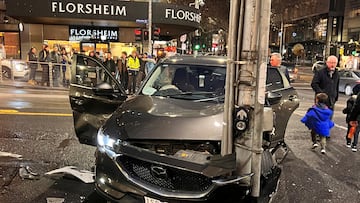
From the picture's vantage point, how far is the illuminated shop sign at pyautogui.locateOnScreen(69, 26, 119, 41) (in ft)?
87.9

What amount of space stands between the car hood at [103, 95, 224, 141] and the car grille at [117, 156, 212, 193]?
0.89 feet

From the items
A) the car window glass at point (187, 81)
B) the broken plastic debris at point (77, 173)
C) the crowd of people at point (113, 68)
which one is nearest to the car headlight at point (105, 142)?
the car window glass at point (187, 81)

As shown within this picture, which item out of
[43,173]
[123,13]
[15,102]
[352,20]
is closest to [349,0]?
[352,20]

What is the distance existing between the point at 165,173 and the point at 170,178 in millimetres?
67

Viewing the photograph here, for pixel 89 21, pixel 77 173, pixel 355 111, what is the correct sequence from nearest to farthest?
pixel 77 173
pixel 355 111
pixel 89 21

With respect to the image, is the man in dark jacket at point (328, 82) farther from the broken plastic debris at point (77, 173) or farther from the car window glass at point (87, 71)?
the broken plastic debris at point (77, 173)

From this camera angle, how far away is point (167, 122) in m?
3.85

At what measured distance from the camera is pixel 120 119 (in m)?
4.10

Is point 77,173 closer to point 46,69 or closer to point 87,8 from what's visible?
point 46,69

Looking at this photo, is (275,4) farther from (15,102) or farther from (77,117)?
(77,117)

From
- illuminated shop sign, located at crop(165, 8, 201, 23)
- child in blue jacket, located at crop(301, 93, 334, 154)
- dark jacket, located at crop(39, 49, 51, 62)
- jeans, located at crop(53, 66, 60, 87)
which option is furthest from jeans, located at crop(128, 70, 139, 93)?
child in blue jacket, located at crop(301, 93, 334, 154)

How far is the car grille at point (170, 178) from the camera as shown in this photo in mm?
3406

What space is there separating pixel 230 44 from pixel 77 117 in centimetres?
280

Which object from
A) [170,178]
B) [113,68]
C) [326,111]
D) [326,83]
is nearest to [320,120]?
[326,111]
